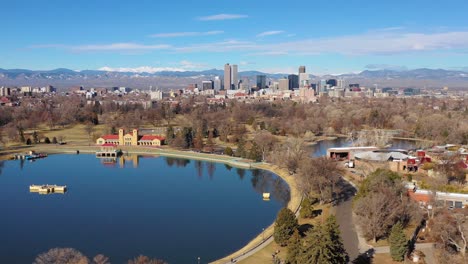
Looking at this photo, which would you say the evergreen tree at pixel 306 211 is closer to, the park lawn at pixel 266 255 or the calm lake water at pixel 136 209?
the calm lake water at pixel 136 209

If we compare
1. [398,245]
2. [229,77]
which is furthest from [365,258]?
[229,77]

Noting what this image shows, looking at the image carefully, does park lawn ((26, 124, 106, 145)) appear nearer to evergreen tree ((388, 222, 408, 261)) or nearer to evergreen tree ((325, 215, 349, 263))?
evergreen tree ((325, 215, 349, 263))

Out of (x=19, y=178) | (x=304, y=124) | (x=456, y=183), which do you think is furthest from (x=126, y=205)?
(x=304, y=124)

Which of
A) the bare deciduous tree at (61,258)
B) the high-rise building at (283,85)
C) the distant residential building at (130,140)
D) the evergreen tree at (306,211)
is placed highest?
the high-rise building at (283,85)

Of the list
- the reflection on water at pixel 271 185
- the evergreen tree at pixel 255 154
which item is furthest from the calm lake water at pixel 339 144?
the reflection on water at pixel 271 185

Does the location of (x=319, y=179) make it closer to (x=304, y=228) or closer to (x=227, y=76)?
(x=304, y=228)

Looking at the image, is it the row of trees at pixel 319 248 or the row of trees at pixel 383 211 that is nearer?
the row of trees at pixel 319 248
